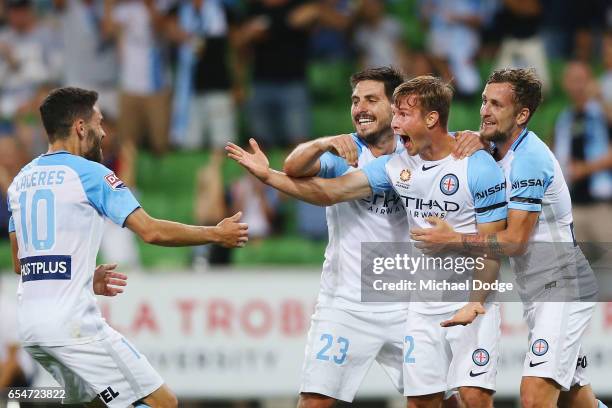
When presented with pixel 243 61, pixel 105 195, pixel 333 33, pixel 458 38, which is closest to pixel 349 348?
pixel 105 195

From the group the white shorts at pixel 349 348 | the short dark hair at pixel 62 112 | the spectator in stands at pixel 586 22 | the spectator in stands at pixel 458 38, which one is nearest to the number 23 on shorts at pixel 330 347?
the white shorts at pixel 349 348

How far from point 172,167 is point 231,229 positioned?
24.9 feet

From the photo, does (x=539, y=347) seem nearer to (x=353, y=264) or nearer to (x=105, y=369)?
(x=353, y=264)

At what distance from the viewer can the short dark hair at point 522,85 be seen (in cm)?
709

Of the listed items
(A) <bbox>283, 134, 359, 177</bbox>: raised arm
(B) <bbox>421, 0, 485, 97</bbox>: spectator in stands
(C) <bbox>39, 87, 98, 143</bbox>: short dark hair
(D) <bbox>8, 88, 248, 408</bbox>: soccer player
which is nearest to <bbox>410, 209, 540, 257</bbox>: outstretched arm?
(A) <bbox>283, 134, 359, 177</bbox>: raised arm

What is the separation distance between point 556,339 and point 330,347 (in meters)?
1.36

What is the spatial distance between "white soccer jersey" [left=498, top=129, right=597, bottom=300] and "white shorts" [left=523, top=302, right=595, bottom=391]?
0.34 feet

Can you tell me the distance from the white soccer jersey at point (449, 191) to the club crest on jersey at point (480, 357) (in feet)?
0.97

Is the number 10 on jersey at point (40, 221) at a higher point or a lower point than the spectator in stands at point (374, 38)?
lower

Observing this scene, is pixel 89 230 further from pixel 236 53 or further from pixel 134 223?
pixel 236 53

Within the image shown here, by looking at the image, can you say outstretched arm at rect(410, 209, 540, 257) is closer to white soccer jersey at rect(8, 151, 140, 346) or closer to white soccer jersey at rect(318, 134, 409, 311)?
white soccer jersey at rect(318, 134, 409, 311)

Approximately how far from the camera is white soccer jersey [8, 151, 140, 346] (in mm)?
6551

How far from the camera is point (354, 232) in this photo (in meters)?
7.46

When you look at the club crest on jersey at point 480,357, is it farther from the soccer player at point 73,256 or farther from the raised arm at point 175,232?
the soccer player at point 73,256
